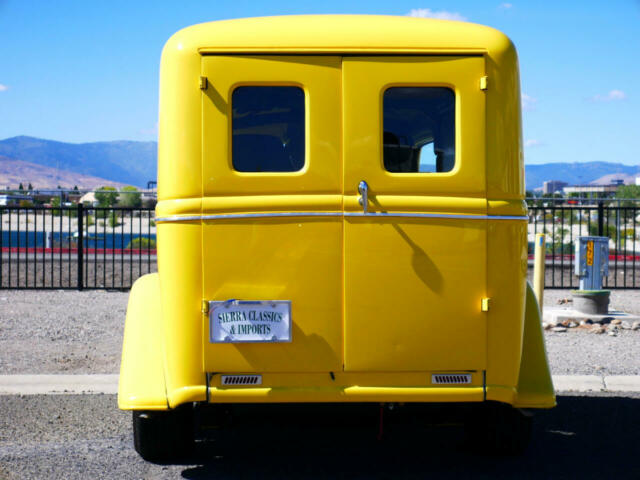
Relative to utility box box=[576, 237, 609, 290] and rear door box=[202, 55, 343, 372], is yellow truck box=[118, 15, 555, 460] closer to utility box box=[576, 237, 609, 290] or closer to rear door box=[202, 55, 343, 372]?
rear door box=[202, 55, 343, 372]

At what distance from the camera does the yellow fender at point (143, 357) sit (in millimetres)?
4227

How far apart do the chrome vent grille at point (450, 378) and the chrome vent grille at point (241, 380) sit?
960mm

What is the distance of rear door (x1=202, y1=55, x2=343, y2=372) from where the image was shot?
412 cm

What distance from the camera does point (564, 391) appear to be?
6652 mm

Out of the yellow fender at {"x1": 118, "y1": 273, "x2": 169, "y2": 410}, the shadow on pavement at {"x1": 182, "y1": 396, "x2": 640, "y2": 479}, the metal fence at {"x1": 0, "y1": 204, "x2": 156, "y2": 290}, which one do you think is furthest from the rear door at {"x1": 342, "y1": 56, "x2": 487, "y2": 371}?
the metal fence at {"x1": 0, "y1": 204, "x2": 156, "y2": 290}

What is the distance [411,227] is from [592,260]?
6891mm

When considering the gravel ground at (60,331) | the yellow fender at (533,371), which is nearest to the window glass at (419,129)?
the yellow fender at (533,371)

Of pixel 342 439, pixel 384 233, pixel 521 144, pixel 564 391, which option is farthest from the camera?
pixel 564 391

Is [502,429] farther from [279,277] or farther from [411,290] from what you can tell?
[279,277]

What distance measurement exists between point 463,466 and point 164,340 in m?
2.00

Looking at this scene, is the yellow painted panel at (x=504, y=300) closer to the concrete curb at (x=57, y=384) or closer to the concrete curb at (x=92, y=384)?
the concrete curb at (x=92, y=384)

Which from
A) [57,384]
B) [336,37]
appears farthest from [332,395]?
[57,384]

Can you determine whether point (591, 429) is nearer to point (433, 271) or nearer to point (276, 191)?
point (433, 271)

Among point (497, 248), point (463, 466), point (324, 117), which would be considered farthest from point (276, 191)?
point (463, 466)
